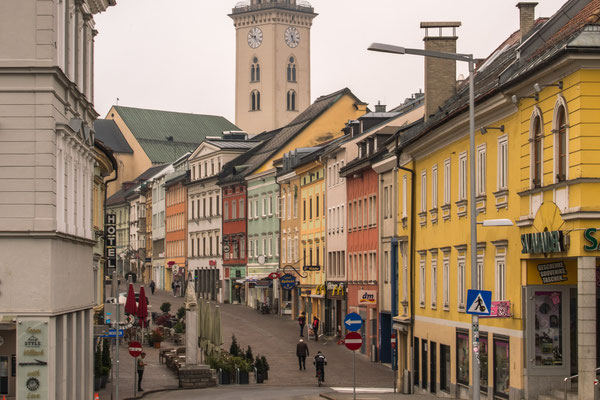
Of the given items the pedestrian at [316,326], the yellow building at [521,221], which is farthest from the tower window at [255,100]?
the yellow building at [521,221]

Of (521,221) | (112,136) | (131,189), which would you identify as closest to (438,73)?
(521,221)

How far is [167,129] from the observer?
182 meters

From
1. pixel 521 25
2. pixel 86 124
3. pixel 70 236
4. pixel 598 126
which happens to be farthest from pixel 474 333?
pixel 521 25

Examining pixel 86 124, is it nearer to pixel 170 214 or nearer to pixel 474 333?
pixel 474 333

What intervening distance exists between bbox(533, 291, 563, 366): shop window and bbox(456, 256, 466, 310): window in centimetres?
744

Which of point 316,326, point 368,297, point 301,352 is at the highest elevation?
point 368,297

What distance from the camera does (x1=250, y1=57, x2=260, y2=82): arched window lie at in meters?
184

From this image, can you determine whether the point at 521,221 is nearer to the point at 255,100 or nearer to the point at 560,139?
the point at 560,139

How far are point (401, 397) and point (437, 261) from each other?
16.2 ft

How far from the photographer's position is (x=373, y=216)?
63.5 metres

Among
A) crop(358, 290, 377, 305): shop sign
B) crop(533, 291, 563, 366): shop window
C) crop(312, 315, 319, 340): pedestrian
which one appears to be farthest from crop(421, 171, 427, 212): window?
crop(312, 315, 319, 340): pedestrian

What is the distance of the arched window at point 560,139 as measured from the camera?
92.1ft

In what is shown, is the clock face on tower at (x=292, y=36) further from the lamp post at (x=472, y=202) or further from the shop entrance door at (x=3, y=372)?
the lamp post at (x=472, y=202)

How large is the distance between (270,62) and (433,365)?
141153mm
